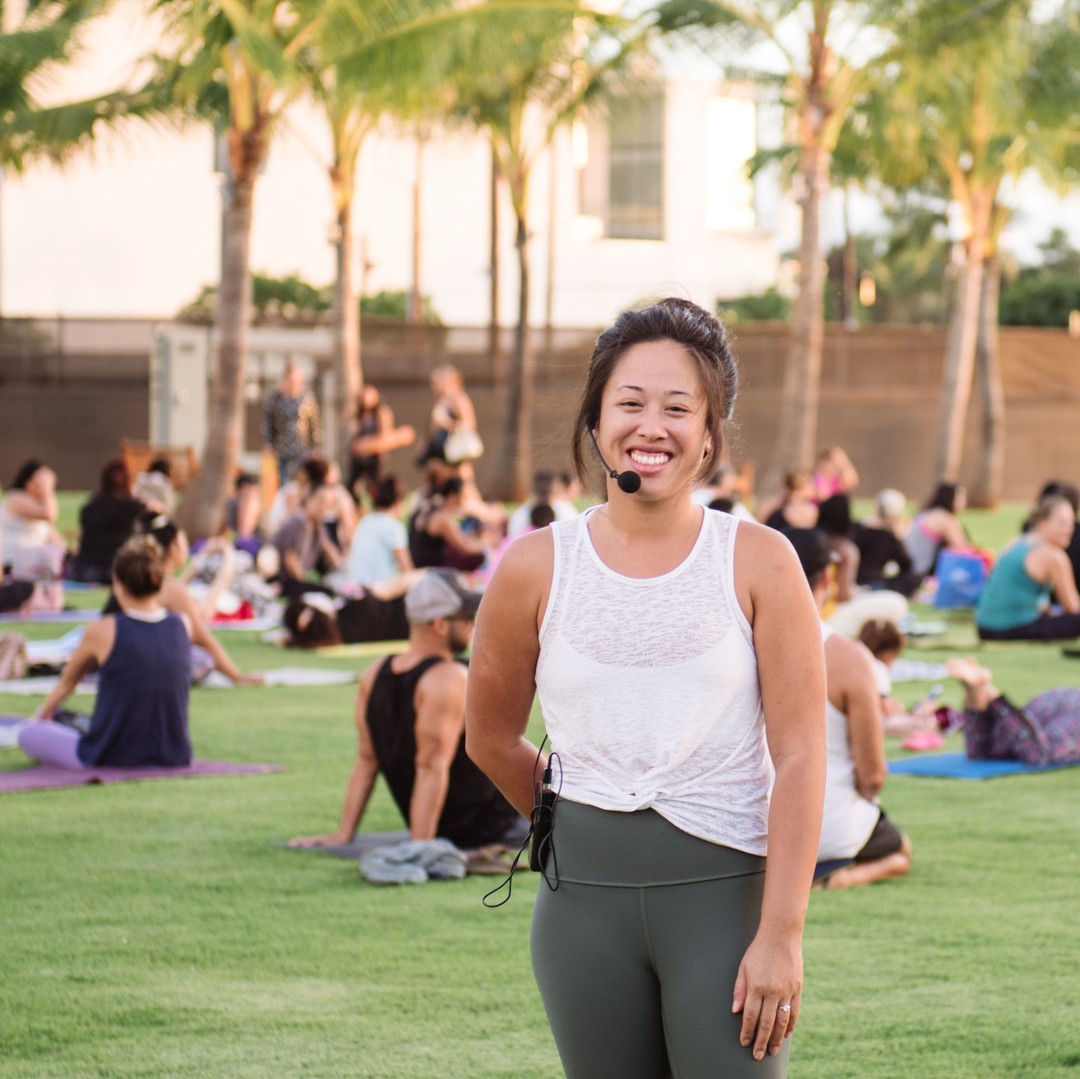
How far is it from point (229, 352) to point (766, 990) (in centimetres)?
1732

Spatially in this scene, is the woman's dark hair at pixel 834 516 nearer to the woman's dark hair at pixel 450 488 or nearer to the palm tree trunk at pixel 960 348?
the woman's dark hair at pixel 450 488

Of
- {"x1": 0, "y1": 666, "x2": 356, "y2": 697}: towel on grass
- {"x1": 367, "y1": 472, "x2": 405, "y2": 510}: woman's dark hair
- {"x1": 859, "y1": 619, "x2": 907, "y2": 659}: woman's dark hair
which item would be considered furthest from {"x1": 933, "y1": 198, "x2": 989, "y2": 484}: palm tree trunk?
{"x1": 859, "y1": 619, "x2": 907, "y2": 659}: woman's dark hair

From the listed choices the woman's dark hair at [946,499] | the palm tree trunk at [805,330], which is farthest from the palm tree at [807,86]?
the woman's dark hair at [946,499]

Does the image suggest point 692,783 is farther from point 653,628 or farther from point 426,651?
point 426,651

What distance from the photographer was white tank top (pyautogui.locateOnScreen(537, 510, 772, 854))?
251 centimetres

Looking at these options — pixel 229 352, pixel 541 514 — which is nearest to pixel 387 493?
pixel 541 514

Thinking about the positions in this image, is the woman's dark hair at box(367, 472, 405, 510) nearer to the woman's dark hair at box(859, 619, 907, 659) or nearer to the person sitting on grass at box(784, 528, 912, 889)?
the woman's dark hair at box(859, 619, 907, 659)

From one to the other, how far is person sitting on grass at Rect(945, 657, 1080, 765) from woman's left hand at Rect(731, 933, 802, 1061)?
6452mm

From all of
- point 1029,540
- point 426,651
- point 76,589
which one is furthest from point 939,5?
point 426,651

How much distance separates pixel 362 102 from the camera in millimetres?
21266

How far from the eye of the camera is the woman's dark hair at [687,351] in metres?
2.65

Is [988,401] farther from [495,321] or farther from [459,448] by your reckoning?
[459,448]

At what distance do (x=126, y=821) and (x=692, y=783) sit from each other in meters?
5.31

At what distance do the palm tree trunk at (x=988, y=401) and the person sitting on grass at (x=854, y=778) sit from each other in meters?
26.0
